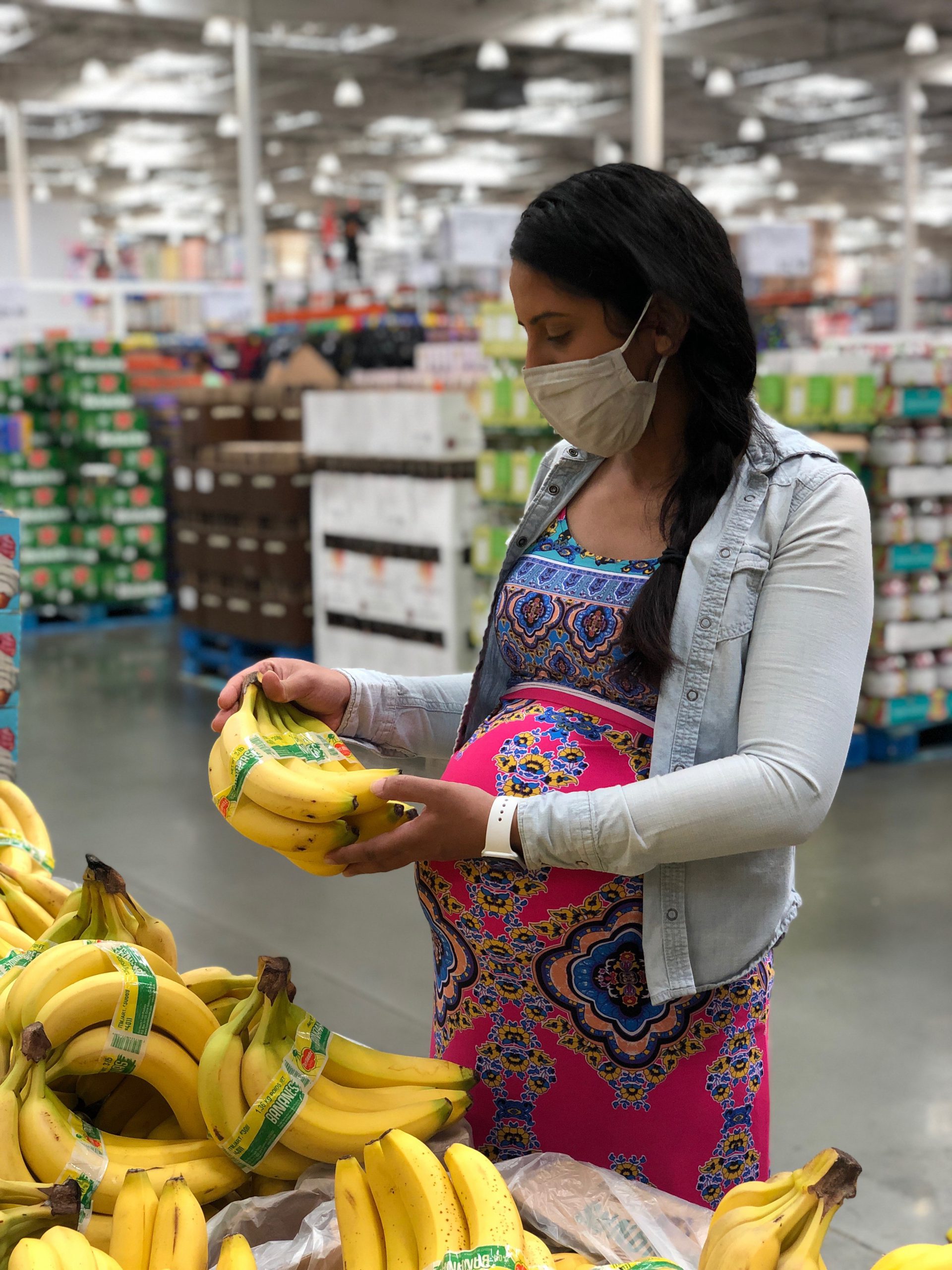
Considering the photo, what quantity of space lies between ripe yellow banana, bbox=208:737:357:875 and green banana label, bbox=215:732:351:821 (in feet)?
0.06

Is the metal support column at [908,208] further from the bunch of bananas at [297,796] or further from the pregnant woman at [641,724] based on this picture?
the bunch of bananas at [297,796]

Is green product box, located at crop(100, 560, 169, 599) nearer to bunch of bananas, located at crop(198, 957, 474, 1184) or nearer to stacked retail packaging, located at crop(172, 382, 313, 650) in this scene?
stacked retail packaging, located at crop(172, 382, 313, 650)

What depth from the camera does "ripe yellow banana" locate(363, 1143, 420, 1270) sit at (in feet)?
3.74

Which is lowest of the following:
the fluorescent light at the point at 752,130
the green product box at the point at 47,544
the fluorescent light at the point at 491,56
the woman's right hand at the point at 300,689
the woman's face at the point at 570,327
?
the green product box at the point at 47,544

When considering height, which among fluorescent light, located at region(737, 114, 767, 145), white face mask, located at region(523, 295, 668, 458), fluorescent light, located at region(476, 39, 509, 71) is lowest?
white face mask, located at region(523, 295, 668, 458)

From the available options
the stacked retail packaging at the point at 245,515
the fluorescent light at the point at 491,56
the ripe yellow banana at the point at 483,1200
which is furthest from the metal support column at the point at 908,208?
the ripe yellow banana at the point at 483,1200

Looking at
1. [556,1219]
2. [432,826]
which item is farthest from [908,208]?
[556,1219]

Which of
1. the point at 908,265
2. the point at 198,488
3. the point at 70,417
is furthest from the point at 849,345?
the point at 908,265

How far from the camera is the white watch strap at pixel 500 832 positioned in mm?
1347

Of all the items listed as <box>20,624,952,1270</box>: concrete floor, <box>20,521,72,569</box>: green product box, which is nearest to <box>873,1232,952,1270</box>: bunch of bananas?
<box>20,624,952,1270</box>: concrete floor

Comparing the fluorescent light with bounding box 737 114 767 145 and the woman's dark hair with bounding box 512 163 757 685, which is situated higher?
the fluorescent light with bounding box 737 114 767 145

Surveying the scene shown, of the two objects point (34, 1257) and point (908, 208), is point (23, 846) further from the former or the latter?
point (908, 208)

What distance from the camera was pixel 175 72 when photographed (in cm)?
1677

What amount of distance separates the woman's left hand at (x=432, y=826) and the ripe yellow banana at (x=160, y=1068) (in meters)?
0.26
